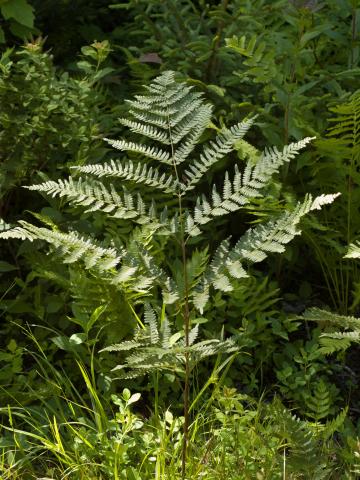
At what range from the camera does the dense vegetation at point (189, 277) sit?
2406mm

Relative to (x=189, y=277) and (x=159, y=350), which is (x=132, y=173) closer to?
(x=189, y=277)

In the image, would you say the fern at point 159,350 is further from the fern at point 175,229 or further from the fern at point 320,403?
the fern at point 320,403

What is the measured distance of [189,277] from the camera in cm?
226

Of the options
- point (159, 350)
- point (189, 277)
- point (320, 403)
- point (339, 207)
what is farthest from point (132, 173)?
point (339, 207)

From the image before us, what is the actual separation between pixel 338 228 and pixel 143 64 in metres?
1.13

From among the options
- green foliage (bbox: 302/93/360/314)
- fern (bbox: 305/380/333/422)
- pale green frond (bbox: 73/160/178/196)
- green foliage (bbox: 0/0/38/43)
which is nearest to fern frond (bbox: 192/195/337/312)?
pale green frond (bbox: 73/160/178/196)

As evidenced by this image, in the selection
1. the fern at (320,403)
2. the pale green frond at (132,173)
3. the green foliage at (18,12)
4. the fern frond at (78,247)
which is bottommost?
the fern at (320,403)

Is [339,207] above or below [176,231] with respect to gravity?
below

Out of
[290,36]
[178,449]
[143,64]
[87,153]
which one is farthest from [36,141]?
[178,449]

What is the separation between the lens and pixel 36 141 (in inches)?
129

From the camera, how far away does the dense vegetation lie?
2.41 metres

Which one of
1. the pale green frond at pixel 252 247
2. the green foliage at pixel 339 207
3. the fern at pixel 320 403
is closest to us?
the pale green frond at pixel 252 247

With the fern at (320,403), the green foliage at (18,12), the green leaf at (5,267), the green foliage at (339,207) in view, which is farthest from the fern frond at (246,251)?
the green foliage at (18,12)

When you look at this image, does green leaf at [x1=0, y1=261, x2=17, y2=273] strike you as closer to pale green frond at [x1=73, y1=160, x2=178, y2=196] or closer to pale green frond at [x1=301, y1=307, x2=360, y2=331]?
pale green frond at [x1=73, y1=160, x2=178, y2=196]
